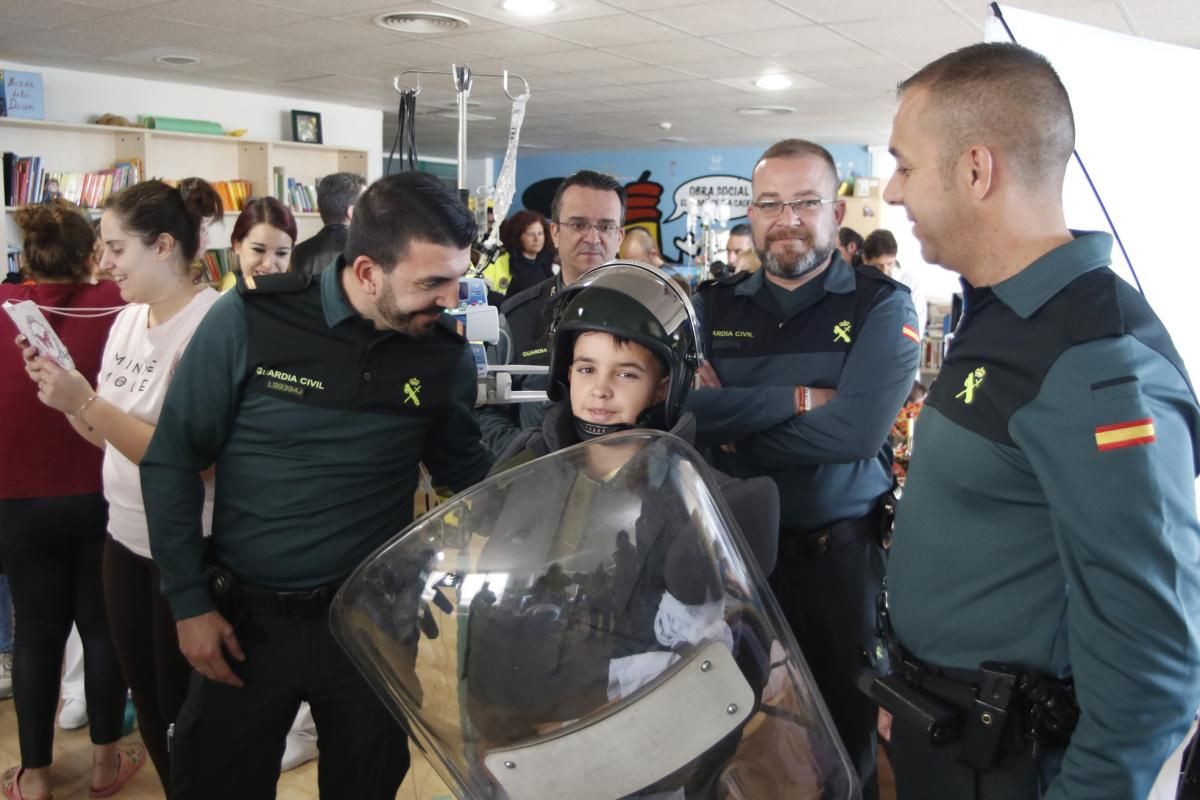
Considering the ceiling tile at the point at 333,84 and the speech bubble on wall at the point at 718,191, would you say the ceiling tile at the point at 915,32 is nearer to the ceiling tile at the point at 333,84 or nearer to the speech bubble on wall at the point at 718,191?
the ceiling tile at the point at 333,84

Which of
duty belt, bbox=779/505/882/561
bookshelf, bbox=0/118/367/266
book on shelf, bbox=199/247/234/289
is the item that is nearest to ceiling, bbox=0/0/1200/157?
bookshelf, bbox=0/118/367/266

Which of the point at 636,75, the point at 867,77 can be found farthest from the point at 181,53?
the point at 867,77

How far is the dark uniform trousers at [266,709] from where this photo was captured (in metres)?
1.72

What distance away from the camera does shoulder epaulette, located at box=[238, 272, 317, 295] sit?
174 cm

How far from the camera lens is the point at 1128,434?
1.04m

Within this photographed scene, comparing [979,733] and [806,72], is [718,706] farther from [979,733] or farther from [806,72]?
[806,72]

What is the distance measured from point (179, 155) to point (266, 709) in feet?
22.0

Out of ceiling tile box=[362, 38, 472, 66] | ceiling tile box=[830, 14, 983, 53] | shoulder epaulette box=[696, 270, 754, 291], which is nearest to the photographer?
shoulder epaulette box=[696, 270, 754, 291]

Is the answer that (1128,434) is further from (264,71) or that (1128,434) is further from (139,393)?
(264,71)

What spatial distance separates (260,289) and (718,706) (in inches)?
50.4

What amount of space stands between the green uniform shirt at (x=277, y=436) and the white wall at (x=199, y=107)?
623 centimetres

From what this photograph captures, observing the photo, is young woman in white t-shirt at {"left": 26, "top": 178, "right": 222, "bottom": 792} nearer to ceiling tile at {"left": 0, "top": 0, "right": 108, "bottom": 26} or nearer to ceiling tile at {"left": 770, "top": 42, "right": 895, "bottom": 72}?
ceiling tile at {"left": 0, "top": 0, "right": 108, "bottom": 26}

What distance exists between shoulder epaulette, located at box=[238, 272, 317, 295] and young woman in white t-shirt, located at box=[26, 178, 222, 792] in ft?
1.61

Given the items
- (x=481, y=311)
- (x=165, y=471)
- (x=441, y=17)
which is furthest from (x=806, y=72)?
(x=165, y=471)
